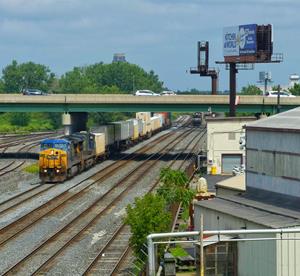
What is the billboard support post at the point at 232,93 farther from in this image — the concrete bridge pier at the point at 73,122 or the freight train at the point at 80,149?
the concrete bridge pier at the point at 73,122

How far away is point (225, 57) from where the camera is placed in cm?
7425

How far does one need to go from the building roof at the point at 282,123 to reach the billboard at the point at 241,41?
37.7 meters

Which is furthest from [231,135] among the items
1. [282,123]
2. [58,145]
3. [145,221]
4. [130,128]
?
[145,221]

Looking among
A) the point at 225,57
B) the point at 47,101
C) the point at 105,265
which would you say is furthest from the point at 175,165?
the point at 105,265

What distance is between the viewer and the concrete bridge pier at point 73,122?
81.6 metres

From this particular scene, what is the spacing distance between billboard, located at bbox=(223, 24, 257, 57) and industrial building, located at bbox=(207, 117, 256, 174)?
44.7 feet

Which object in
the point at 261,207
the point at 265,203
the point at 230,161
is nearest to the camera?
the point at 261,207

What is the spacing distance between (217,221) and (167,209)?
9.95m

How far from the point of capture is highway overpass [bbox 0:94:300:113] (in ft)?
258

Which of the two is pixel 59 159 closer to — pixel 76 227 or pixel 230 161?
pixel 230 161

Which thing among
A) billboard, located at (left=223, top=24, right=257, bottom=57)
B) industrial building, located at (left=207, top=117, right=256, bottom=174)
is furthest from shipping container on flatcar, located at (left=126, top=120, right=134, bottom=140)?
industrial building, located at (left=207, top=117, right=256, bottom=174)

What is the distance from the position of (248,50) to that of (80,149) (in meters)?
20.3

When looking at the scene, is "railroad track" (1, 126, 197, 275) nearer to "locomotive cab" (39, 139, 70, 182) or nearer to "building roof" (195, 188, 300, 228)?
"locomotive cab" (39, 139, 70, 182)

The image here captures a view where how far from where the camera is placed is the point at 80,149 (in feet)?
202
